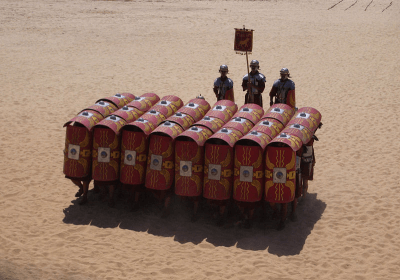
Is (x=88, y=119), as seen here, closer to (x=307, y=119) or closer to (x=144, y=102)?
(x=144, y=102)

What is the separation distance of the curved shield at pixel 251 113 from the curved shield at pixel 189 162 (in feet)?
3.55

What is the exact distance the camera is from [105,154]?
9125 millimetres

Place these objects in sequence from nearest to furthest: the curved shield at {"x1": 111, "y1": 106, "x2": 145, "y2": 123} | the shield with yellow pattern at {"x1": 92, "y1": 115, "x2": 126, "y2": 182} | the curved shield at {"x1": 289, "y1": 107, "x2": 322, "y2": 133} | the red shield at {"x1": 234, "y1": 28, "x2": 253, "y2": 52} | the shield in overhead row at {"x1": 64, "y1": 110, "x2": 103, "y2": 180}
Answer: the shield with yellow pattern at {"x1": 92, "y1": 115, "x2": 126, "y2": 182}
the shield in overhead row at {"x1": 64, "y1": 110, "x2": 103, "y2": 180}
the curved shield at {"x1": 289, "y1": 107, "x2": 322, "y2": 133}
the curved shield at {"x1": 111, "y1": 106, "x2": 145, "y2": 123}
the red shield at {"x1": 234, "y1": 28, "x2": 253, "y2": 52}

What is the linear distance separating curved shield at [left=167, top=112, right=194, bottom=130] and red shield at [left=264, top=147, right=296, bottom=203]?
1644 millimetres

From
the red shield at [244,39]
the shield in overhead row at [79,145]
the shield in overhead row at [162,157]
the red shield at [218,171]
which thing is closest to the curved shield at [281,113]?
the red shield at [218,171]

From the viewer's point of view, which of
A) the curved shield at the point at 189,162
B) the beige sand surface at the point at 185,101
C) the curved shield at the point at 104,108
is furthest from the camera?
the curved shield at the point at 104,108

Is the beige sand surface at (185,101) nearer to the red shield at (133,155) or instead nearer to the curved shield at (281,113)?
the red shield at (133,155)

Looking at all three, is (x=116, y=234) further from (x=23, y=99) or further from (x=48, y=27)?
(x=48, y=27)

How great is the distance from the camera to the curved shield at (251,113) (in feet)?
31.3

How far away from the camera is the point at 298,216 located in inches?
371

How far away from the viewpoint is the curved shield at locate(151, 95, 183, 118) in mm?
9891

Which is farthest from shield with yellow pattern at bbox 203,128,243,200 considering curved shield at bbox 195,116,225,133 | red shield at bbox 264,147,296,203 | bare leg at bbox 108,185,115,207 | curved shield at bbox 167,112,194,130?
bare leg at bbox 108,185,115,207

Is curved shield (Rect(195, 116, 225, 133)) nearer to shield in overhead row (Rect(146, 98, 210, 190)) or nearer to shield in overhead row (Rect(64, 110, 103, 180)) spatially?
shield in overhead row (Rect(146, 98, 210, 190))

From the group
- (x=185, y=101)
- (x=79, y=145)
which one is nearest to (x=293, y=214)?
(x=79, y=145)
